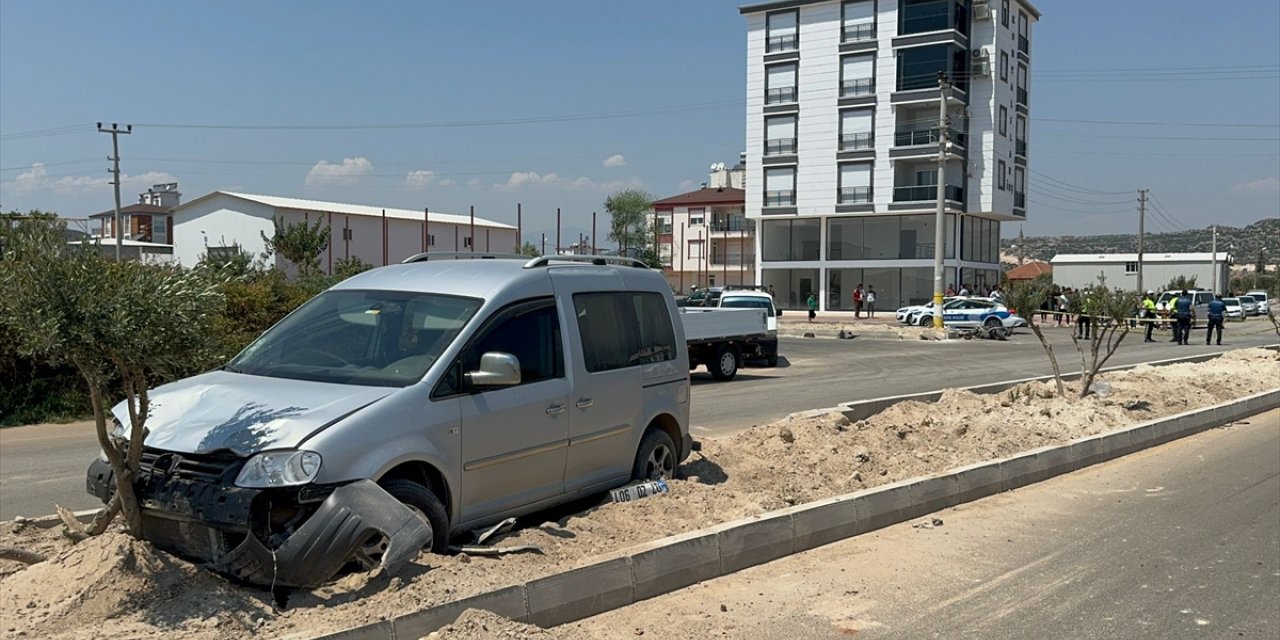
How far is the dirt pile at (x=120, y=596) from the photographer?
4.55 meters

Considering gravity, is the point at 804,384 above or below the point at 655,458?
below

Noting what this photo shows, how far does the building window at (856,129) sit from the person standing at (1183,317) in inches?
1173

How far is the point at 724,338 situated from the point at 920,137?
43.5 m

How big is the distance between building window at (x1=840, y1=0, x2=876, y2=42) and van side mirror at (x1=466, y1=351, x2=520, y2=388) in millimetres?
60283

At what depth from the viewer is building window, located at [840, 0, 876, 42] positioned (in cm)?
6153

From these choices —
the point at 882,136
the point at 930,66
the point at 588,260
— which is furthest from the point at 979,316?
the point at 588,260

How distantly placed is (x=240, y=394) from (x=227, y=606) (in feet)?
3.97

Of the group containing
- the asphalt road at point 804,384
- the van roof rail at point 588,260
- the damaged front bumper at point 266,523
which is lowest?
the asphalt road at point 804,384

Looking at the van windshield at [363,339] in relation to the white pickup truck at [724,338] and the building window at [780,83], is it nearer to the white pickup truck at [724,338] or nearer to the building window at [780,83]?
the white pickup truck at [724,338]

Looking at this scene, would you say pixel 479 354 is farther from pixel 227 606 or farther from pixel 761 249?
pixel 761 249

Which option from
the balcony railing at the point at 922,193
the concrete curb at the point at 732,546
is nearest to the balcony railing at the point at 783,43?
the balcony railing at the point at 922,193

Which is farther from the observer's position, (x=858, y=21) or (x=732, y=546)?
(x=858, y=21)

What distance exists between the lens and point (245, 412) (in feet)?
17.0

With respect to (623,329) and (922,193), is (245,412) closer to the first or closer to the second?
(623,329)
